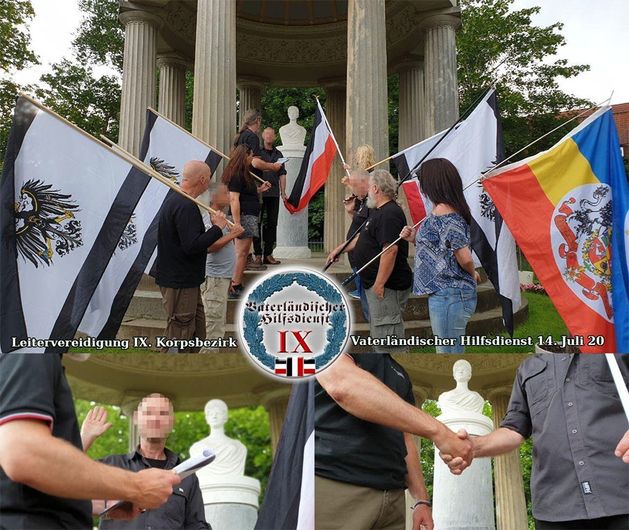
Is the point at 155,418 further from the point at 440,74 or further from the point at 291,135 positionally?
the point at 440,74

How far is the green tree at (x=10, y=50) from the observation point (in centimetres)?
2062

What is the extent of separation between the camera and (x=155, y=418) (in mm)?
4332

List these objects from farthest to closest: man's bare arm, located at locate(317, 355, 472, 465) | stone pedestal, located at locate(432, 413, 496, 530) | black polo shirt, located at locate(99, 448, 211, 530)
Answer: stone pedestal, located at locate(432, 413, 496, 530) → black polo shirt, located at locate(99, 448, 211, 530) → man's bare arm, located at locate(317, 355, 472, 465)

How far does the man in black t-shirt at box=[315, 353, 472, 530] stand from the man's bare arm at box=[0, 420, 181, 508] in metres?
1.31

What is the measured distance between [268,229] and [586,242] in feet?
21.1

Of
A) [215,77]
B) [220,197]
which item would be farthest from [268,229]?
[220,197]

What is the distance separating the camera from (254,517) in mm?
4324

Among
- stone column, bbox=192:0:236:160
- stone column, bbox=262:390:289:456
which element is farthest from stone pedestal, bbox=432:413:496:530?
stone column, bbox=192:0:236:160

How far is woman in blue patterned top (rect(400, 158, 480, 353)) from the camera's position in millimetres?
6902

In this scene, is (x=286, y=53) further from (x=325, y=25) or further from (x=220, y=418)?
(x=220, y=418)

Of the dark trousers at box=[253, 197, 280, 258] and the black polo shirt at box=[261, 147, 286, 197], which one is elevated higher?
the black polo shirt at box=[261, 147, 286, 197]

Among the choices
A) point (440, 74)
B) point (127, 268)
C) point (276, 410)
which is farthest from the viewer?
point (440, 74)

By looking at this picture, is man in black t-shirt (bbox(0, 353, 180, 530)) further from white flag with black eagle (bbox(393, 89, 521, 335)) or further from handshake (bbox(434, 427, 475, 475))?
white flag with black eagle (bbox(393, 89, 521, 335))

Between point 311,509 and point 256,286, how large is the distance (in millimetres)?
1821
